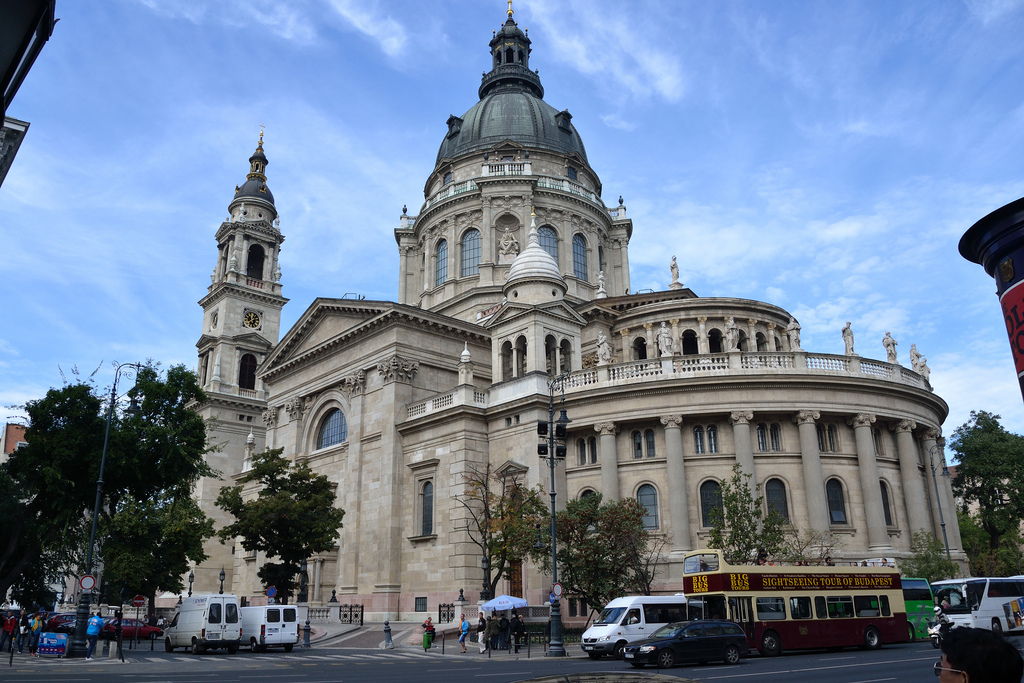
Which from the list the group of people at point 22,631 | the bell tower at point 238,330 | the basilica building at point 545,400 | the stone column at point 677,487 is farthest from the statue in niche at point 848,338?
the bell tower at point 238,330

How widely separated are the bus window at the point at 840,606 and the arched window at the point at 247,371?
58125mm

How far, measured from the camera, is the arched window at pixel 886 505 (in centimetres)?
3812

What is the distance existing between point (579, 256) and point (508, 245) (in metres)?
6.25

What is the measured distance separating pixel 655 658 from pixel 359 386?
29709 mm

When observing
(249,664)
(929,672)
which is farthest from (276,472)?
(929,672)

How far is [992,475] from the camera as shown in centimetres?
5912

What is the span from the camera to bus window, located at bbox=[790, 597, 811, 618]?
27.1 meters

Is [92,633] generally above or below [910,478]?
below

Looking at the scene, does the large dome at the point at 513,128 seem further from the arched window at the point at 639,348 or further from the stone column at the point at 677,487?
the stone column at the point at 677,487

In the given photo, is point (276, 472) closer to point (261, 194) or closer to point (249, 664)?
point (249, 664)

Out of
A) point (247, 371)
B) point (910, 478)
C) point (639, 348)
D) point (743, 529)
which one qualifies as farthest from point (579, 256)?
point (743, 529)

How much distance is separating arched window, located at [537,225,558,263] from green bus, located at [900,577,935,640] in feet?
118

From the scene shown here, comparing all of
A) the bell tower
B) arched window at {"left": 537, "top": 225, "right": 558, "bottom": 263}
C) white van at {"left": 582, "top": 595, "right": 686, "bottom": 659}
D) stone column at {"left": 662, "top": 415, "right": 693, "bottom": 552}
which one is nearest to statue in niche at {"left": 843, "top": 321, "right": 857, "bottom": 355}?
stone column at {"left": 662, "top": 415, "right": 693, "bottom": 552}

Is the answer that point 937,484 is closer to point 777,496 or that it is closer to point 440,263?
point 777,496
